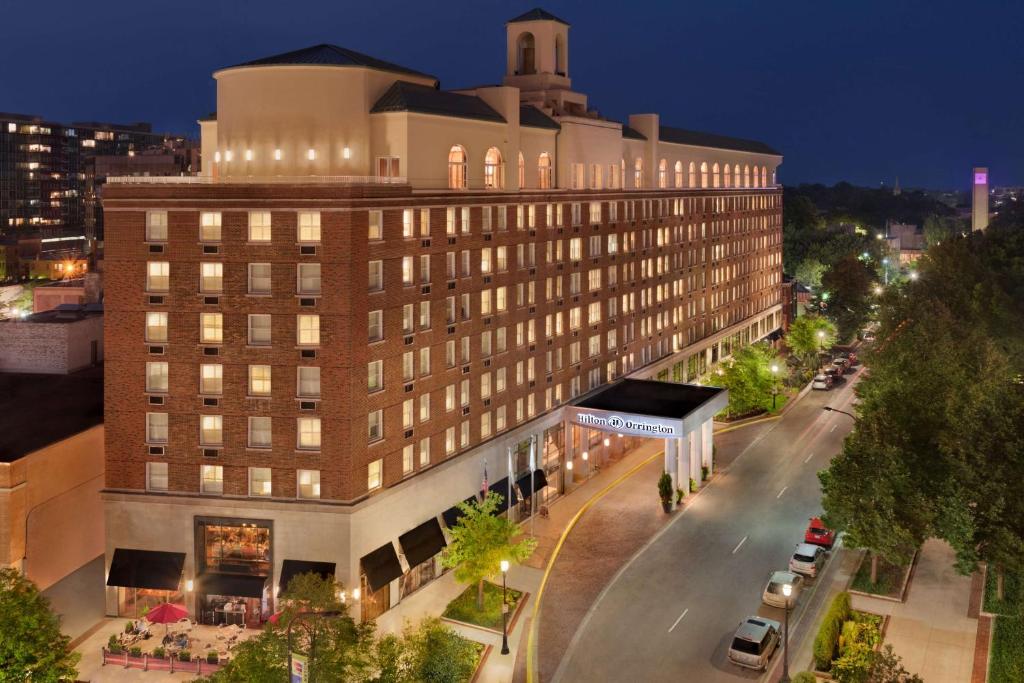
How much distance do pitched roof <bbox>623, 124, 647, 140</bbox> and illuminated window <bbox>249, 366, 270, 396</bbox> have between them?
44.8 meters

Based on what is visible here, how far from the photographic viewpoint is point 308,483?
1898 inches

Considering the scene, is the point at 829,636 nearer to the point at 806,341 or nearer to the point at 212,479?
the point at 212,479

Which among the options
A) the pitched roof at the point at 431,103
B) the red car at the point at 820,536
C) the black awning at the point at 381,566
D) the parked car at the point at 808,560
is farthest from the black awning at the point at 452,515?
the pitched roof at the point at 431,103

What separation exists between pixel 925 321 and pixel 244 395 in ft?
181

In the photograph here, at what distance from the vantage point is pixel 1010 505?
152ft

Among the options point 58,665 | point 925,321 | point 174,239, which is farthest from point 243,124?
point 925,321

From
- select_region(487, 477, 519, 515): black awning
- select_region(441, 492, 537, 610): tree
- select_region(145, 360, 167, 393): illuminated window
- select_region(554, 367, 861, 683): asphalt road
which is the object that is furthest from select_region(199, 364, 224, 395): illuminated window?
select_region(554, 367, 861, 683): asphalt road

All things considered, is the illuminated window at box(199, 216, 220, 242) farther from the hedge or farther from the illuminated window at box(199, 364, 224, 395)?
the hedge

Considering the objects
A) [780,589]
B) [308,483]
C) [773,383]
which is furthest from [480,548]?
[773,383]

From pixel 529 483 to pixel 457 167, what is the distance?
19.9 meters

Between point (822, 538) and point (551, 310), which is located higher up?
point (551, 310)

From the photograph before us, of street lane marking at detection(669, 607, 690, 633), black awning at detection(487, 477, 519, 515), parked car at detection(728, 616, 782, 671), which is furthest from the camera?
black awning at detection(487, 477, 519, 515)

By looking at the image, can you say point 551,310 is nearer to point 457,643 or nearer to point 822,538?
point 822,538

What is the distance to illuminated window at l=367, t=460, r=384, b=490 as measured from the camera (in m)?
49.3
